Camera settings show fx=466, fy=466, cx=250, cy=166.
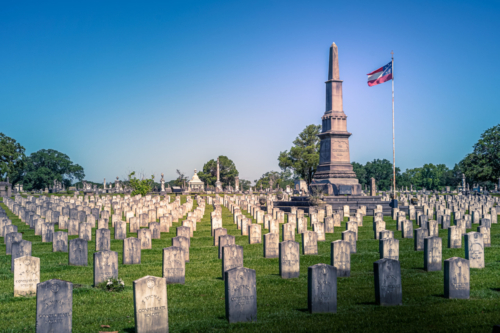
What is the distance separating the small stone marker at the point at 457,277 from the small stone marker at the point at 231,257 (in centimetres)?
422

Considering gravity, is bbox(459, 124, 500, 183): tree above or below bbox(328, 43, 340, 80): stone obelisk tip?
below

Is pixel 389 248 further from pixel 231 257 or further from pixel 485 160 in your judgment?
pixel 485 160

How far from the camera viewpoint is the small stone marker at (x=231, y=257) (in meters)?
10.1

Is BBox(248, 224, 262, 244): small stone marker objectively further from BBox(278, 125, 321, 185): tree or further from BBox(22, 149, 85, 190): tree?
BBox(22, 149, 85, 190): tree

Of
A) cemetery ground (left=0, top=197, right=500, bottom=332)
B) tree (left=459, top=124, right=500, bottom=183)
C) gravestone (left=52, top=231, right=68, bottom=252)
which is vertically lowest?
cemetery ground (left=0, top=197, right=500, bottom=332)

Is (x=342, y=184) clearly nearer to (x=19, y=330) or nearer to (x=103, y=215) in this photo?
(x=103, y=215)

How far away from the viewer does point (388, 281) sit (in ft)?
A: 25.3

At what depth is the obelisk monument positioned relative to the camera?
33.8 m

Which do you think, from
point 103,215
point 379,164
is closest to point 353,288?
point 103,215

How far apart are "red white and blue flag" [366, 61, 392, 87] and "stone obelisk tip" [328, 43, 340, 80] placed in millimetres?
2426

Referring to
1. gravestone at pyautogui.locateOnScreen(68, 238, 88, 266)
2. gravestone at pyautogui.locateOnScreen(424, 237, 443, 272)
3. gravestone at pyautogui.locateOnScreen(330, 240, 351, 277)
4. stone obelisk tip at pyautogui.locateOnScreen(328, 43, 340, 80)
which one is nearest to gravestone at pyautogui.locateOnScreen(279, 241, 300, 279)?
gravestone at pyautogui.locateOnScreen(330, 240, 351, 277)

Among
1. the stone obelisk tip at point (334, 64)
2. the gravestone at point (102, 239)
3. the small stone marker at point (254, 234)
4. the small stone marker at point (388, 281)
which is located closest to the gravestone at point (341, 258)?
the small stone marker at point (388, 281)

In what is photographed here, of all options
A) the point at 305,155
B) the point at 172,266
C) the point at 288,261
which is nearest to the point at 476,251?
the point at 288,261

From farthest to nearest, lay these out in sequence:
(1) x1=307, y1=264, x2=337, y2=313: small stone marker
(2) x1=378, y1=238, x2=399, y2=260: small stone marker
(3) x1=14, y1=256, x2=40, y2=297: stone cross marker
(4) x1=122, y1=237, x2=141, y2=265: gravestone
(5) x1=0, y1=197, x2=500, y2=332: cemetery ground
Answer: (4) x1=122, y1=237, x2=141, y2=265: gravestone, (2) x1=378, y1=238, x2=399, y2=260: small stone marker, (3) x1=14, y1=256, x2=40, y2=297: stone cross marker, (1) x1=307, y1=264, x2=337, y2=313: small stone marker, (5) x1=0, y1=197, x2=500, y2=332: cemetery ground
